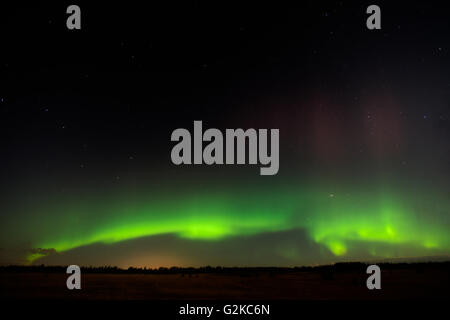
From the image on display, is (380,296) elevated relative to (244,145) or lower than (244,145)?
lower

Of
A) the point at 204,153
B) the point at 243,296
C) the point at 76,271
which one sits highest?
the point at 204,153

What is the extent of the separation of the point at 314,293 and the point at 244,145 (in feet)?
24.8

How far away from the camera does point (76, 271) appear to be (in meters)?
14.2

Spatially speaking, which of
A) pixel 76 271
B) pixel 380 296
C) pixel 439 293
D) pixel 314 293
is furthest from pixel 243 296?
pixel 439 293
